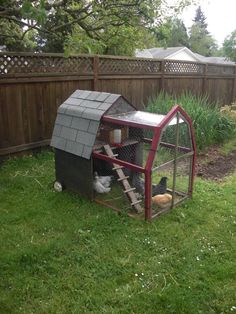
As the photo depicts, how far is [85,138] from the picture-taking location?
13.9 ft

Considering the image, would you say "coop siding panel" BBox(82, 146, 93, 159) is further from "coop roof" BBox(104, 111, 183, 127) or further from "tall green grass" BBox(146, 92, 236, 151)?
"tall green grass" BBox(146, 92, 236, 151)

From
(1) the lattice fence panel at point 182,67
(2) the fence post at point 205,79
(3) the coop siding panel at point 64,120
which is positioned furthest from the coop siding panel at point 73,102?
(2) the fence post at point 205,79

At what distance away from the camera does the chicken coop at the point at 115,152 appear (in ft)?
13.4

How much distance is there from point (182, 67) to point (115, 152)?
19.4 feet

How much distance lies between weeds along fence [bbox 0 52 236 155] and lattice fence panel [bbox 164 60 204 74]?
19.9 inches

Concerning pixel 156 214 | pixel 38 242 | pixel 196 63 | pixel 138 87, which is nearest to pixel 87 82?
pixel 138 87

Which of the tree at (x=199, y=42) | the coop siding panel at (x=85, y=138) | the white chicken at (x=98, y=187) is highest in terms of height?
the tree at (x=199, y=42)

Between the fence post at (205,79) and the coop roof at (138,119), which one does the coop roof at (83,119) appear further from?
the fence post at (205,79)

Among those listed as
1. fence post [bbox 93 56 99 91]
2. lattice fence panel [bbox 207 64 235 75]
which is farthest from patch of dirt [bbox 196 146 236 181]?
lattice fence panel [bbox 207 64 235 75]

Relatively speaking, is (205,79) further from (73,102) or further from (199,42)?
(199,42)

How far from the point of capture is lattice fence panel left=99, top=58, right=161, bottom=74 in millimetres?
7137

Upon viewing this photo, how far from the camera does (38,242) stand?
11.2 feet

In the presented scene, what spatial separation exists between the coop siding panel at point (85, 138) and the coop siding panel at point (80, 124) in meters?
0.07

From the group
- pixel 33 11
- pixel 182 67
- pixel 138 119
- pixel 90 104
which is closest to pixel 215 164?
pixel 138 119
